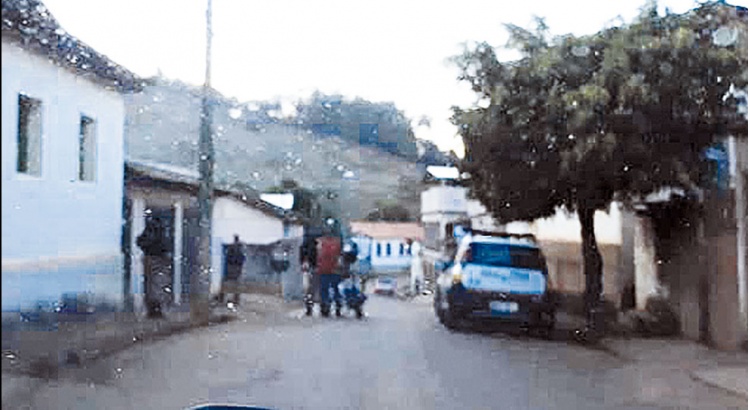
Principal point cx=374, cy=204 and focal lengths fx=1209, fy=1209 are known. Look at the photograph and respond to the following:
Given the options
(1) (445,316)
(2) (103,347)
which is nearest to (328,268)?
(1) (445,316)

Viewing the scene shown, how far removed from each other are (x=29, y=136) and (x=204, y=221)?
37 centimetres

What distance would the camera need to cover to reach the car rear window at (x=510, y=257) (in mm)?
2320

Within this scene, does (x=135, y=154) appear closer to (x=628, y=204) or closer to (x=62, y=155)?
(x=62, y=155)

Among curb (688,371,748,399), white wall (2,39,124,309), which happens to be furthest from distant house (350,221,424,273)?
curb (688,371,748,399)

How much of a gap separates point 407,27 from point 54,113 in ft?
2.22

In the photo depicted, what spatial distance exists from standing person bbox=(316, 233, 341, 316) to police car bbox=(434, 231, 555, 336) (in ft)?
0.65

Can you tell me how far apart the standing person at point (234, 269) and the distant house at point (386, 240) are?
0.76ft

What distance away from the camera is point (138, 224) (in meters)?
2.09

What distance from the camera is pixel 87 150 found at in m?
2.04

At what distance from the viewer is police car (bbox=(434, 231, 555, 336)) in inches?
91.4

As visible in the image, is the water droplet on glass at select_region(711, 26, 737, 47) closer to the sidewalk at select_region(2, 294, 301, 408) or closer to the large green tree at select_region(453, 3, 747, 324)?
the large green tree at select_region(453, 3, 747, 324)

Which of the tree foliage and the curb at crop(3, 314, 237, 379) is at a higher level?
the tree foliage

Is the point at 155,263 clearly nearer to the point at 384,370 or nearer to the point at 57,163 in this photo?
the point at 57,163

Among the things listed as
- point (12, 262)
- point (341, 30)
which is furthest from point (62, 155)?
point (341, 30)
